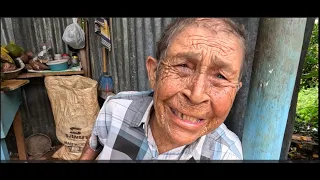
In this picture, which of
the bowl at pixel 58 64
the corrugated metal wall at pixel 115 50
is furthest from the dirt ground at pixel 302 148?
the bowl at pixel 58 64

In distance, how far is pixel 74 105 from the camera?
146 cm

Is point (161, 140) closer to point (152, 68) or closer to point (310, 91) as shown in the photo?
point (152, 68)

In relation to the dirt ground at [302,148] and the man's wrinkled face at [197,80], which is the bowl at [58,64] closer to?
the man's wrinkled face at [197,80]

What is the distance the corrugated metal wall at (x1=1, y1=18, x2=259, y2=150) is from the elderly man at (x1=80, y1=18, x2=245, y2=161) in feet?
0.48

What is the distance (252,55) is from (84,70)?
93 centimetres

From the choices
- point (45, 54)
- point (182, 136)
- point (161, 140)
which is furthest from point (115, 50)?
point (182, 136)

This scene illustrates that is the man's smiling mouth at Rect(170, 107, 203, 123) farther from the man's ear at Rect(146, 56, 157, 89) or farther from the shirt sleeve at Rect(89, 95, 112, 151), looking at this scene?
the shirt sleeve at Rect(89, 95, 112, 151)

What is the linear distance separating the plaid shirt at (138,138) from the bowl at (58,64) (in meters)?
0.40

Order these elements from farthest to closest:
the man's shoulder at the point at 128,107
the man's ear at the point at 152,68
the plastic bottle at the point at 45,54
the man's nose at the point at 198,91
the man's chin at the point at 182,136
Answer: the plastic bottle at the point at 45,54 < the man's shoulder at the point at 128,107 < the man's ear at the point at 152,68 < the man's chin at the point at 182,136 < the man's nose at the point at 198,91

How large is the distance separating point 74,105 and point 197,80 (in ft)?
3.57

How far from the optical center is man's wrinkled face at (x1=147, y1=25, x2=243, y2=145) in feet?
2.05

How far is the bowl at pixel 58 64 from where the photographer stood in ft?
3.95

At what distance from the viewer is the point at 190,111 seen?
26.4 inches
